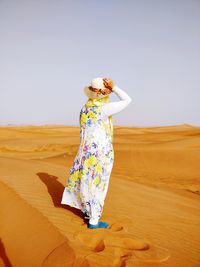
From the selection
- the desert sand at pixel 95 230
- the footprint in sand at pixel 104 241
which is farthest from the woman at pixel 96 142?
the desert sand at pixel 95 230

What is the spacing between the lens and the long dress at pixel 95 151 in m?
3.97

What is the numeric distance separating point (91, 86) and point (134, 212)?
2.66 meters

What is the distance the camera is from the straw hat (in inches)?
154

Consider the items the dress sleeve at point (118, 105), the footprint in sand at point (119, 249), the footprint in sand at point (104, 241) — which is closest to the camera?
the footprint in sand at point (119, 249)

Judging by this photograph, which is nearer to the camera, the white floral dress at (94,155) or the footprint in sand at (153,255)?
the footprint in sand at (153,255)

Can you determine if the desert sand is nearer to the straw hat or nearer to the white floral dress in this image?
the white floral dress

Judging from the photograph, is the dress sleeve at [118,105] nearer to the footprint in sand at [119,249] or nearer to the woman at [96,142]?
the woman at [96,142]

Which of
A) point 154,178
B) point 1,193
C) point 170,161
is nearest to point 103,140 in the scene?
point 1,193

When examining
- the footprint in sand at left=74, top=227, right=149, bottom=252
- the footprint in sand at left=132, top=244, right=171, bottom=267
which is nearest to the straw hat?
the footprint in sand at left=74, top=227, right=149, bottom=252

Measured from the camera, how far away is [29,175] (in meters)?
7.43

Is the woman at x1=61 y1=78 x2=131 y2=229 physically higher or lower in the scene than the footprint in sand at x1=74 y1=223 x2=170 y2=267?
higher

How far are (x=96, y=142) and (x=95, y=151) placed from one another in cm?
12

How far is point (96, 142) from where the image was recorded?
3.99 meters

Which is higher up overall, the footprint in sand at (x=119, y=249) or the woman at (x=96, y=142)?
the woman at (x=96, y=142)
